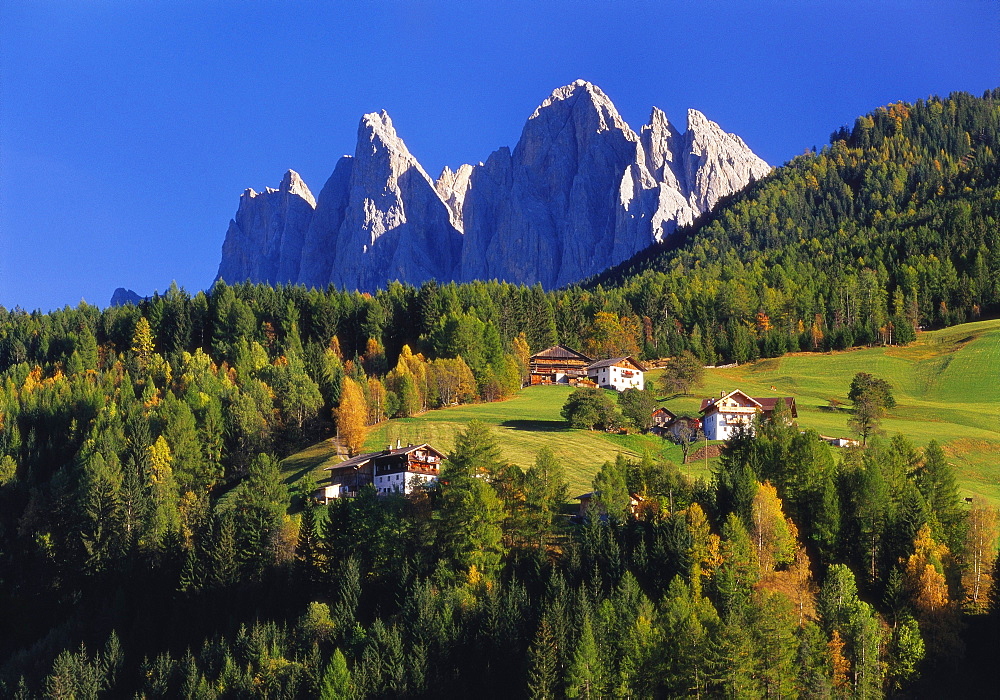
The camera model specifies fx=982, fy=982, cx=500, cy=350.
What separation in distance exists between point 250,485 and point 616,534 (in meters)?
34.3

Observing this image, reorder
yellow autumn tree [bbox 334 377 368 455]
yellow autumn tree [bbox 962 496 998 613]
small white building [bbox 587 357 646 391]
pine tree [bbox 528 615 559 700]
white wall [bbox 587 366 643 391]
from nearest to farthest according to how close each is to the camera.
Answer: pine tree [bbox 528 615 559 700] → yellow autumn tree [bbox 962 496 998 613] → yellow autumn tree [bbox 334 377 368 455] → white wall [bbox 587 366 643 391] → small white building [bbox 587 357 646 391]

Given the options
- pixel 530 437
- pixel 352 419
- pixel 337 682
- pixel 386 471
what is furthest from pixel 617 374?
pixel 337 682

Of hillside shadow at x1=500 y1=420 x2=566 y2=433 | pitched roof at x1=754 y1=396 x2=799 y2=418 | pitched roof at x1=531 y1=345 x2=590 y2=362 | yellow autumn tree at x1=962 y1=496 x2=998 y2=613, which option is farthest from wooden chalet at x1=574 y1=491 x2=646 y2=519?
pitched roof at x1=531 y1=345 x2=590 y2=362

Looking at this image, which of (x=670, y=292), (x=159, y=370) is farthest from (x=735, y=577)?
(x=670, y=292)

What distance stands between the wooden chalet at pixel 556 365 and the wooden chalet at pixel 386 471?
5709cm

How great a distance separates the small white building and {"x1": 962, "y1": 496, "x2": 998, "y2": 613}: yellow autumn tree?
217ft

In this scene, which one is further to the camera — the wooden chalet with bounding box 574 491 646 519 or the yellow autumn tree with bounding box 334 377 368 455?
the yellow autumn tree with bounding box 334 377 368 455

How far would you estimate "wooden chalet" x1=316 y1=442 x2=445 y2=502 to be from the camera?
8744 cm

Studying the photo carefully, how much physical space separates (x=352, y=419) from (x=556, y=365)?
53.1 metres

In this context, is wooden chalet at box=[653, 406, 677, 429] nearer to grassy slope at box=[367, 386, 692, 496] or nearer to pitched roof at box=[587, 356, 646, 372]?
grassy slope at box=[367, 386, 692, 496]

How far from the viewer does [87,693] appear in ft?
235

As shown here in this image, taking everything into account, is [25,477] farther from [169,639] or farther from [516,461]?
[516,461]

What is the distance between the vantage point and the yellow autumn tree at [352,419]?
323 ft

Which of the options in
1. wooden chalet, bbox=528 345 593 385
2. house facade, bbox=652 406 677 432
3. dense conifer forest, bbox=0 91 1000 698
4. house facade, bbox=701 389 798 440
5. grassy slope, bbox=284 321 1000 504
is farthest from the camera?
wooden chalet, bbox=528 345 593 385
